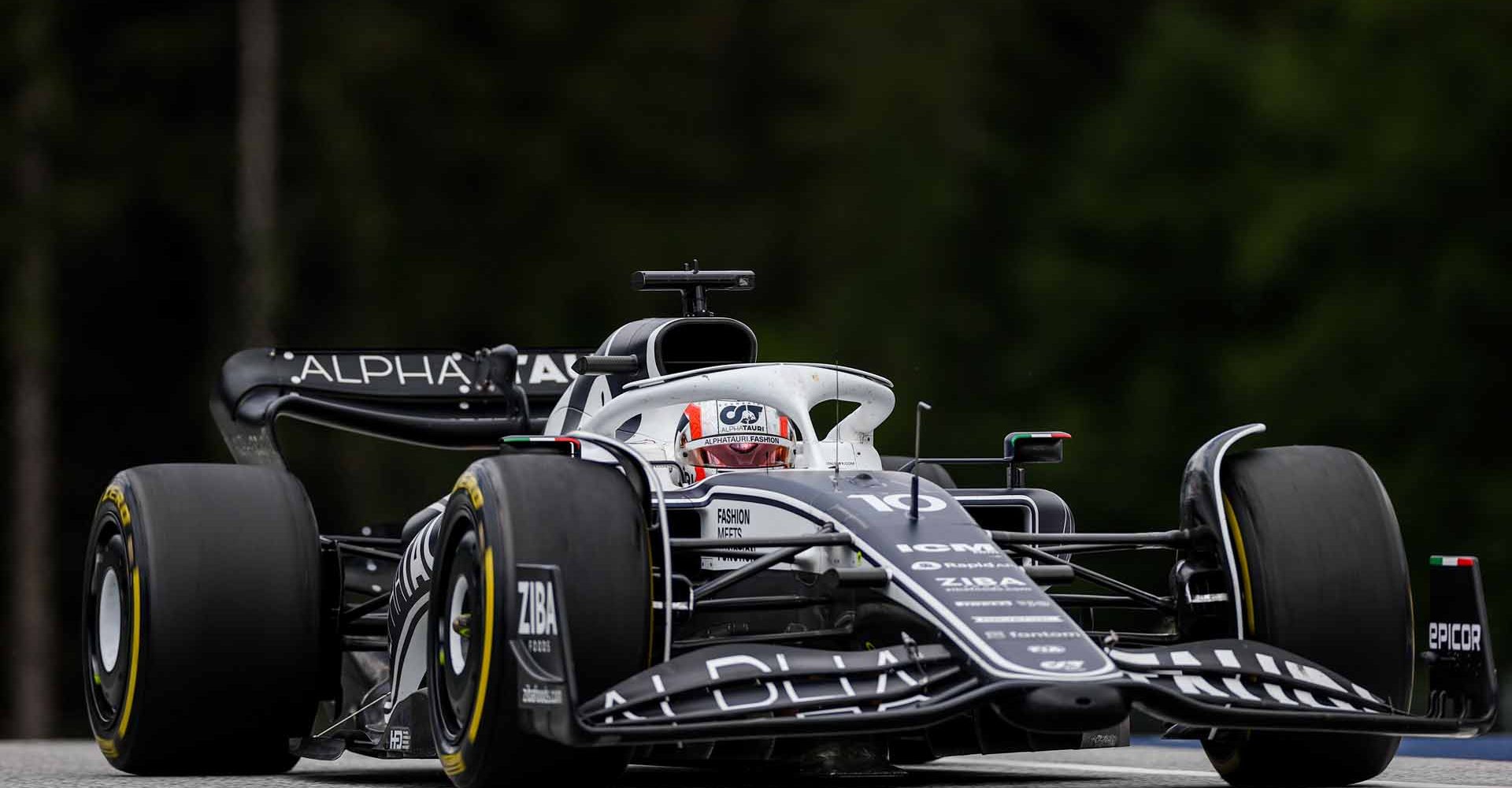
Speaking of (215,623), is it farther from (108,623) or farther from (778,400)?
(778,400)

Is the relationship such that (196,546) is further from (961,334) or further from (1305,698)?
(961,334)

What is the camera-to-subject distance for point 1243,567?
29.8 ft

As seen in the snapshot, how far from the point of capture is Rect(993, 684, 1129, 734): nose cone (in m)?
7.69

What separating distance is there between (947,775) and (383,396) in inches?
157

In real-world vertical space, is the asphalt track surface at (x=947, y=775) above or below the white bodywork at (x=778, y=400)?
below

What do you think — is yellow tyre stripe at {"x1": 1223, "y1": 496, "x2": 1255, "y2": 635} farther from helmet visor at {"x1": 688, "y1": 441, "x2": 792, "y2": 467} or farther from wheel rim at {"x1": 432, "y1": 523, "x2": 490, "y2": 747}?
wheel rim at {"x1": 432, "y1": 523, "x2": 490, "y2": 747}

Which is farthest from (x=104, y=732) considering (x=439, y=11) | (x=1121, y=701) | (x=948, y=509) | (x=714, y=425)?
(x=439, y=11)

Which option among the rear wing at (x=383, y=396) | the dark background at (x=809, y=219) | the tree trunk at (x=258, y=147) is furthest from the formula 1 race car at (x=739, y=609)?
the tree trunk at (x=258, y=147)

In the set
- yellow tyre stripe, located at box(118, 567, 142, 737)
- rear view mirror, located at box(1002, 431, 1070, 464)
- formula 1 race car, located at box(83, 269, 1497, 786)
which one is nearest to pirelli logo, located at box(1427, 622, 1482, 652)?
formula 1 race car, located at box(83, 269, 1497, 786)

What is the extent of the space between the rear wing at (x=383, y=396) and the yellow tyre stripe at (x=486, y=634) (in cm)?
425

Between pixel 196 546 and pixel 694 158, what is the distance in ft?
99.6

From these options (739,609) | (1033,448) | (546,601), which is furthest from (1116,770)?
(546,601)

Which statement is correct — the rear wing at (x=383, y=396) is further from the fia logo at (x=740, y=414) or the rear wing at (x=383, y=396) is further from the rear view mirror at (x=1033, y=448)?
the rear view mirror at (x=1033, y=448)

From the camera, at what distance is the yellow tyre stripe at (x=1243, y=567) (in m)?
9.00
